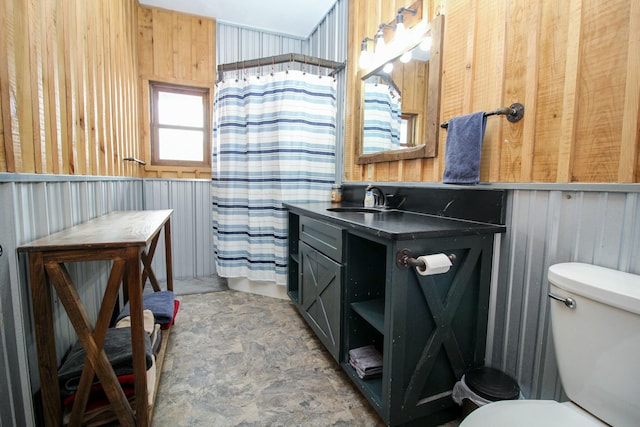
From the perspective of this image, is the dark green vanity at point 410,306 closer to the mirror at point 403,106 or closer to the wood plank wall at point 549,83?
the wood plank wall at point 549,83

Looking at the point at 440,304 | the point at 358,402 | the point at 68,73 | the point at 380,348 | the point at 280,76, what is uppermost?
the point at 280,76

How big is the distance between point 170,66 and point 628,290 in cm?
372

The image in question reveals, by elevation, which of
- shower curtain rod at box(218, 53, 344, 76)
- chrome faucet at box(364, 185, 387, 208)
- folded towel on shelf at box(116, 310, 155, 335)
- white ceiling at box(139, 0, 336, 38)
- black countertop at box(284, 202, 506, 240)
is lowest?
folded towel on shelf at box(116, 310, 155, 335)

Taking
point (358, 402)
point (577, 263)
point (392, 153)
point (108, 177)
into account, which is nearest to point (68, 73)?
point (108, 177)

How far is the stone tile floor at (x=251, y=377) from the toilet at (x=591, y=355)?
595 millimetres

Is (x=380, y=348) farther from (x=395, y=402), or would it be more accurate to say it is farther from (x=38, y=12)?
(x=38, y=12)

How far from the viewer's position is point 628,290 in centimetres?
81

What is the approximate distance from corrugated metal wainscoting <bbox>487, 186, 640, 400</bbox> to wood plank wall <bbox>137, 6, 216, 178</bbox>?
10.0ft

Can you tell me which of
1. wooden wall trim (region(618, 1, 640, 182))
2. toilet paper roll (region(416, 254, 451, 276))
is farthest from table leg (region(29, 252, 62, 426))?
wooden wall trim (region(618, 1, 640, 182))

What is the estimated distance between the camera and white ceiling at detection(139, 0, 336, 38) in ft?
9.48

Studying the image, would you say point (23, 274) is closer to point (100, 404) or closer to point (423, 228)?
point (100, 404)

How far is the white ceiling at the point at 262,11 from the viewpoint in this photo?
9.48ft

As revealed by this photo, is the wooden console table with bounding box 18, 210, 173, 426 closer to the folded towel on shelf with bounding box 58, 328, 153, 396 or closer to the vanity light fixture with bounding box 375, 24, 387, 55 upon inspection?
the folded towel on shelf with bounding box 58, 328, 153, 396

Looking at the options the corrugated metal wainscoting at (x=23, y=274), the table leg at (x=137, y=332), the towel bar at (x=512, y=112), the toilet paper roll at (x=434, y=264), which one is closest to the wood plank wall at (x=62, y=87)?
the corrugated metal wainscoting at (x=23, y=274)
